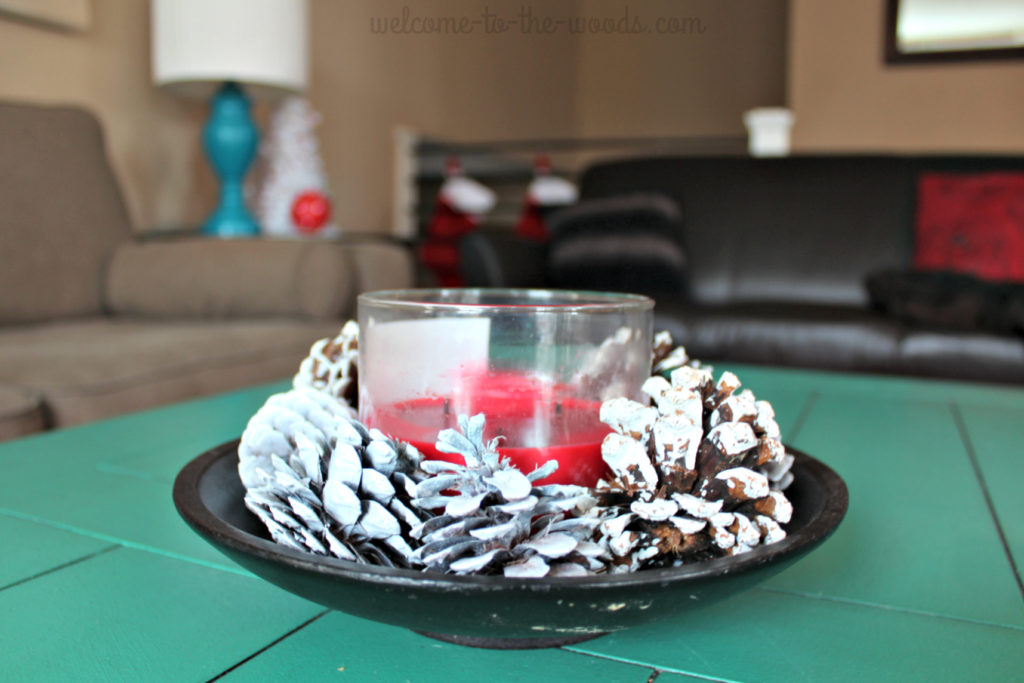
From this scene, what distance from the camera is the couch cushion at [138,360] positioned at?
3.46ft

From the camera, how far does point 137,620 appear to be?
0.35 meters

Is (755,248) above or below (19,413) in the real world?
above

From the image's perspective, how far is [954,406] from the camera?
3.05 feet

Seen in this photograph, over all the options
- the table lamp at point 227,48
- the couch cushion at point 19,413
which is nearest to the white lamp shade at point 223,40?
the table lamp at point 227,48

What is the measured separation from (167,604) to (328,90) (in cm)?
337

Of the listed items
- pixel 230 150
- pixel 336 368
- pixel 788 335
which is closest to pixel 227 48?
pixel 230 150

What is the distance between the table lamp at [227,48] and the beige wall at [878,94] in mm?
2831

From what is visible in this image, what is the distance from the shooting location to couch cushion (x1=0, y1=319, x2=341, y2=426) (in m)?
1.05

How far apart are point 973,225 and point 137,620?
2.58 m

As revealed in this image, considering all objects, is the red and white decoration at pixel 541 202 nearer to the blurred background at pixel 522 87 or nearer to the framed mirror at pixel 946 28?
the blurred background at pixel 522 87

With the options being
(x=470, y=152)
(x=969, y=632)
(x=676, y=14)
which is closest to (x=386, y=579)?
(x=969, y=632)

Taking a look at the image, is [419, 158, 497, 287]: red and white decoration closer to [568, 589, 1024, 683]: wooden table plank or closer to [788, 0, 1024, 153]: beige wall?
[788, 0, 1024, 153]: beige wall

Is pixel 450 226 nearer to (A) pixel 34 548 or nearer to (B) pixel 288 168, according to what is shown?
(B) pixel 288 168

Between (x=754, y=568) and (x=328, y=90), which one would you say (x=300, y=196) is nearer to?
(x=328, y=90)
